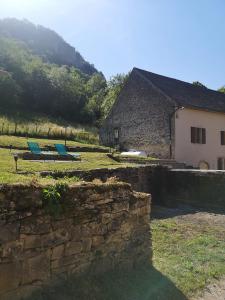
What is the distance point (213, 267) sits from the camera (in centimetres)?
784

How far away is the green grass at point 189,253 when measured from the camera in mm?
7203

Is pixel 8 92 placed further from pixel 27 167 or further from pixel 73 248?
pixel 73 248

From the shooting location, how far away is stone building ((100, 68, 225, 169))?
27.6 metres

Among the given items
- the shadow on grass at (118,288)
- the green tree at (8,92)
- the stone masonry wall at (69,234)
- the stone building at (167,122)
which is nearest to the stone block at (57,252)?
the stone masonry wall at (69,234)

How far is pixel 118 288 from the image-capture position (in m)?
6.19

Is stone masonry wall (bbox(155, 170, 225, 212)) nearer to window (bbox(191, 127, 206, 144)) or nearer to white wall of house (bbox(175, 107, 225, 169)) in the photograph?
white wall of house (bbox(175, 107, 225, 169))

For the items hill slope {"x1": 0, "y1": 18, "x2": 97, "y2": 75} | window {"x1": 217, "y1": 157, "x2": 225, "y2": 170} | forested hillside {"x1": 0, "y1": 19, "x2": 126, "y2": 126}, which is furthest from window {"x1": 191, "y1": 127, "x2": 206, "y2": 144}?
hill slope {"x1": 0, "y1": 18, "x2": 97, "y2": 75}

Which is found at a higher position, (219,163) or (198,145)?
(198,145)

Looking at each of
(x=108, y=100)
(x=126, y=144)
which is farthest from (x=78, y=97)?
(x=126, y=144)

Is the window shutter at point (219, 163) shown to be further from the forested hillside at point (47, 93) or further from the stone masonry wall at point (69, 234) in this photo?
the stone masonry wall at point (69, 234)

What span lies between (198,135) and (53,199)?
24.7m

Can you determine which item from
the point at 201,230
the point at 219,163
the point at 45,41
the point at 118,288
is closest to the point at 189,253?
the point at 201,230

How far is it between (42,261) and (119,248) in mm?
1821

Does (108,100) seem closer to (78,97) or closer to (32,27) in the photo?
(78,97)
